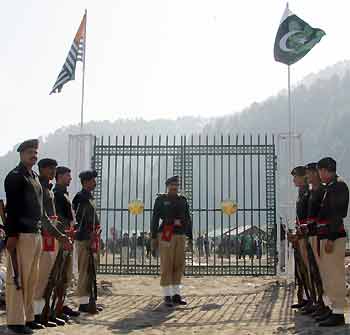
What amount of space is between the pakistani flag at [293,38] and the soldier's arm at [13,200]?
6754mm

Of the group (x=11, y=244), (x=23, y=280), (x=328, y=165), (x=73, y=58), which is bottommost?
(x=23, y=280)

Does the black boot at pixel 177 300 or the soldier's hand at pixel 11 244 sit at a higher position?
the soldier's hand at pixel 11 244

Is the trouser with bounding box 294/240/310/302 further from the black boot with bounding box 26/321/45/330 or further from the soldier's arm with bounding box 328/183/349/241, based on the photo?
the black boot with bounding box 26/321/45/330

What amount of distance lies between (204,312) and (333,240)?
2.36 metres

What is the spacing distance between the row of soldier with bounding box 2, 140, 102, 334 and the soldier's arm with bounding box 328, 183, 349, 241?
9.67ft

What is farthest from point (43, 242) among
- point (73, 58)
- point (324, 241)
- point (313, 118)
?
point (313, 118)

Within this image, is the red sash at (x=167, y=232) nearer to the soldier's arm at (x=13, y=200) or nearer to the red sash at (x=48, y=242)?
the red sash at (x=48, y=242)

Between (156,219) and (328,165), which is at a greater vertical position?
(328,165)

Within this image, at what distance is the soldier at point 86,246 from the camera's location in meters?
6.95

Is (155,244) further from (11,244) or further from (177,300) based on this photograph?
(11,244)

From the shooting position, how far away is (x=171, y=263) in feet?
26.1

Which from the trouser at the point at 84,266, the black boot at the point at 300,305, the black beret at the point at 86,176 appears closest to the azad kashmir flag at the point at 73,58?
the black beret at the point at 86,176

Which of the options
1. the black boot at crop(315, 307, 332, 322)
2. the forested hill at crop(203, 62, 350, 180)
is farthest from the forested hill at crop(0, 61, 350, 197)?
the black boot at crop(315, 307, 332, 322)

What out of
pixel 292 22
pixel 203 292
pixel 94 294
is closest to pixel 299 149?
pixel 292 22
